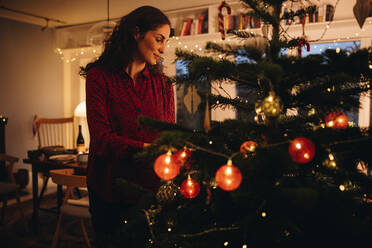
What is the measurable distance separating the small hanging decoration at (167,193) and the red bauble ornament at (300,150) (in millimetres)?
349

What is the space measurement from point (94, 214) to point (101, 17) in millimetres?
4189

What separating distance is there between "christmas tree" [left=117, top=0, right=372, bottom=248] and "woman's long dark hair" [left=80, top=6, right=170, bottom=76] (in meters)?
0.58

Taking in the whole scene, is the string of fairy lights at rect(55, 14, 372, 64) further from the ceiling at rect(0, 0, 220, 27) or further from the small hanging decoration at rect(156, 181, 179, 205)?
the small hanging decoration at rect(156, 181, 179, 205)

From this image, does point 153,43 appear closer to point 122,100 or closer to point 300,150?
point 122,100

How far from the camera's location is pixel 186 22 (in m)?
4.38

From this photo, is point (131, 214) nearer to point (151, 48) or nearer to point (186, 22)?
point (151, 48)

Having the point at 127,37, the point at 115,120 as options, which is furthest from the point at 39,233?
the point at 127,37

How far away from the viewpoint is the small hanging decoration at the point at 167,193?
2.63ft

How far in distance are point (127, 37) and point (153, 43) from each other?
14 centimetres

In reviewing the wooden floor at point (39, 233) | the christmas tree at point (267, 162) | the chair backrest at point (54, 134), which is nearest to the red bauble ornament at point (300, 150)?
the christmas tree at point (267, 162)

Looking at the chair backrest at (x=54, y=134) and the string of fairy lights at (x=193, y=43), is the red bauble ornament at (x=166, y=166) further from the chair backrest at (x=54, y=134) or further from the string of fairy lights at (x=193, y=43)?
the chair backrest at (x=54, y=134)

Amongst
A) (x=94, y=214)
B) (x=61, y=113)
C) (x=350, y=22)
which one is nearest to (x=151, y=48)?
(x=94, y=214)

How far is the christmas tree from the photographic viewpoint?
0.59 m

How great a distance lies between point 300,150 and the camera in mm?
595
